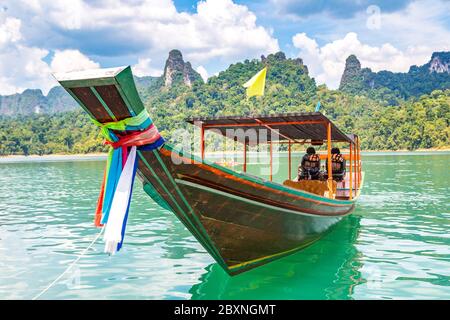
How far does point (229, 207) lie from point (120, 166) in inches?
62.7

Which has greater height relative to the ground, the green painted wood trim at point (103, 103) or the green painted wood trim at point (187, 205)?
the green painted wood trim at point (103, 103)

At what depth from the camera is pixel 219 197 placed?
16.5 feet

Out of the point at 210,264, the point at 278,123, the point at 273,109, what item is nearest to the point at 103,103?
the point at 210,264

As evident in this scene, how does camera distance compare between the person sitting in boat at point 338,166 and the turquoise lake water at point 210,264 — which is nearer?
the turquoise lake water at point 210,264

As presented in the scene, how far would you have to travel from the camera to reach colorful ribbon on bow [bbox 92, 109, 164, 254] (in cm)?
387

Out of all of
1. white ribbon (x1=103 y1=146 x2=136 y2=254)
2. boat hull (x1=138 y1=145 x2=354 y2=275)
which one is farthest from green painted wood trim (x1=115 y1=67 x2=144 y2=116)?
boat hull (x1=138 y1=145 x2=354 y2=275)

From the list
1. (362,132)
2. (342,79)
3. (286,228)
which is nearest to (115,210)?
(286,228)

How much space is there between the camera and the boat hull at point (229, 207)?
182 inches

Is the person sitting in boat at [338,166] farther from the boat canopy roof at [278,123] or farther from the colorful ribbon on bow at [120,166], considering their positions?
the colorful ribbon on bow at [120,166]

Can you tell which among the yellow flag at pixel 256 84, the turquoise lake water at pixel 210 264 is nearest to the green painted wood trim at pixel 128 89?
the turquoise lake water at pixel 210 264

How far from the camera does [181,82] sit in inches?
5138

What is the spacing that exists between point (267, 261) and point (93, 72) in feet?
13.2

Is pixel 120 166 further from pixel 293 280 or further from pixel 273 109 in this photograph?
pixel 273 109

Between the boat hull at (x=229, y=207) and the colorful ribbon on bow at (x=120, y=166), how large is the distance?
0.59 feet
